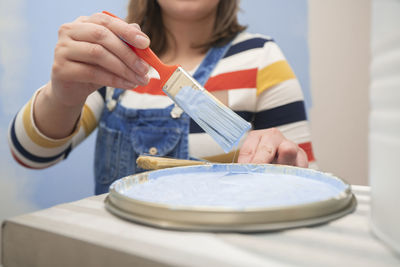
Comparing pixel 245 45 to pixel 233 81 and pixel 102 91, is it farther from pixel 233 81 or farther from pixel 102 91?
pixel 102 91

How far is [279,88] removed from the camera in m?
0.88

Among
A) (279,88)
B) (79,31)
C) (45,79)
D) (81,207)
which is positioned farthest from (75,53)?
(45,79)

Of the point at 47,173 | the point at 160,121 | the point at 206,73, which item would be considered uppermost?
the point at 206,73

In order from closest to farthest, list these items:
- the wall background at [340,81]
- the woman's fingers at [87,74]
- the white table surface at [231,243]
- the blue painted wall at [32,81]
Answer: the white table surface at [231,243] < the woman's fingers at [87,74] < the blue painted wall at [32,81] < the wall background at [340,81]

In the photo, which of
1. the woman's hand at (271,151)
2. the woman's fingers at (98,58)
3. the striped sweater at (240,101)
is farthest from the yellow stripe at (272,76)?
the woman's fingers at (98,58)

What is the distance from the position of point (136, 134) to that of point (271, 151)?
403 millimetres

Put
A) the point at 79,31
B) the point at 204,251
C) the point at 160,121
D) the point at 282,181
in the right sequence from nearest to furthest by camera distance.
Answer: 1. the point at 204,251
2. the point at 282,181
3. the point at 79,31
4. the point at 160,121

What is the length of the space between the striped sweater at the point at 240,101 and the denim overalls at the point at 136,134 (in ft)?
0.07

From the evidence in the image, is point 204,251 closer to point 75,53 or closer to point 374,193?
point 374,193

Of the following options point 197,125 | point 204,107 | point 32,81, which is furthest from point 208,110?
point 32,81

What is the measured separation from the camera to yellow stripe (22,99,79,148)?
2.54 feet

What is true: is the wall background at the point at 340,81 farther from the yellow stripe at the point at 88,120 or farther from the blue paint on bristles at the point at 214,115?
the blue paint on bristles at the point at 214,115

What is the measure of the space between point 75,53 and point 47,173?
823 mm

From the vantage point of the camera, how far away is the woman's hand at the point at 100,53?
530 millimetres
